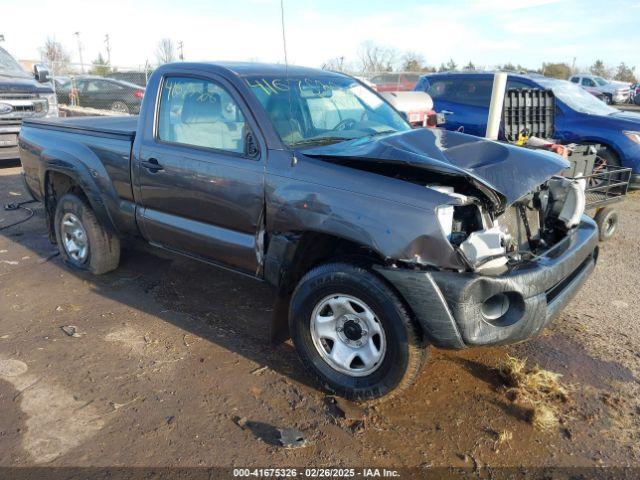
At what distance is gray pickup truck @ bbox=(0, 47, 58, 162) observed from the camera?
922 centimetres

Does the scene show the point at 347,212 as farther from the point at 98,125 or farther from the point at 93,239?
the point at 98,125

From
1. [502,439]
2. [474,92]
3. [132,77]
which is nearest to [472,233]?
[502,439]

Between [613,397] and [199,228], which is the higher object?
[199,228]

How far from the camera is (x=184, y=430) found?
9.06 feet

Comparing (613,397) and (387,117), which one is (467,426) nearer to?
(613,397)

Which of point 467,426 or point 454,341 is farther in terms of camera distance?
point 467,426

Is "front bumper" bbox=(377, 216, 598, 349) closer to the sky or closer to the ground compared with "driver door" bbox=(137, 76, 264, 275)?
closer to the ground

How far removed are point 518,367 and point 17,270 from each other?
14.9ft

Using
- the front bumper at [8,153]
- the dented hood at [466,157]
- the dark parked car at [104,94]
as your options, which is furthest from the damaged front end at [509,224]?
the dark parked car at [104,94]

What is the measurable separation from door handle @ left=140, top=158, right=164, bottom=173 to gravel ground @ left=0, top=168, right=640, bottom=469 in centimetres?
113

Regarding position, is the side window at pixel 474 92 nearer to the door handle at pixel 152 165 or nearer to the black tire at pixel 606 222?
the black tire at pixel 606 222

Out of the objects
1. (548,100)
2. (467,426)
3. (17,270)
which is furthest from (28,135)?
(548,100)

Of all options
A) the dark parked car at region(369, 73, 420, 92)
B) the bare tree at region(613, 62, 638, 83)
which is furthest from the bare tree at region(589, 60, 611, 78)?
the dark parked car at region(369, 73, 420, 92)

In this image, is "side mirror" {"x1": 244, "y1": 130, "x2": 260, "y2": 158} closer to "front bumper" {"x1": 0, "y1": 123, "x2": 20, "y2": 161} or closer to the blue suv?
the blue suv
